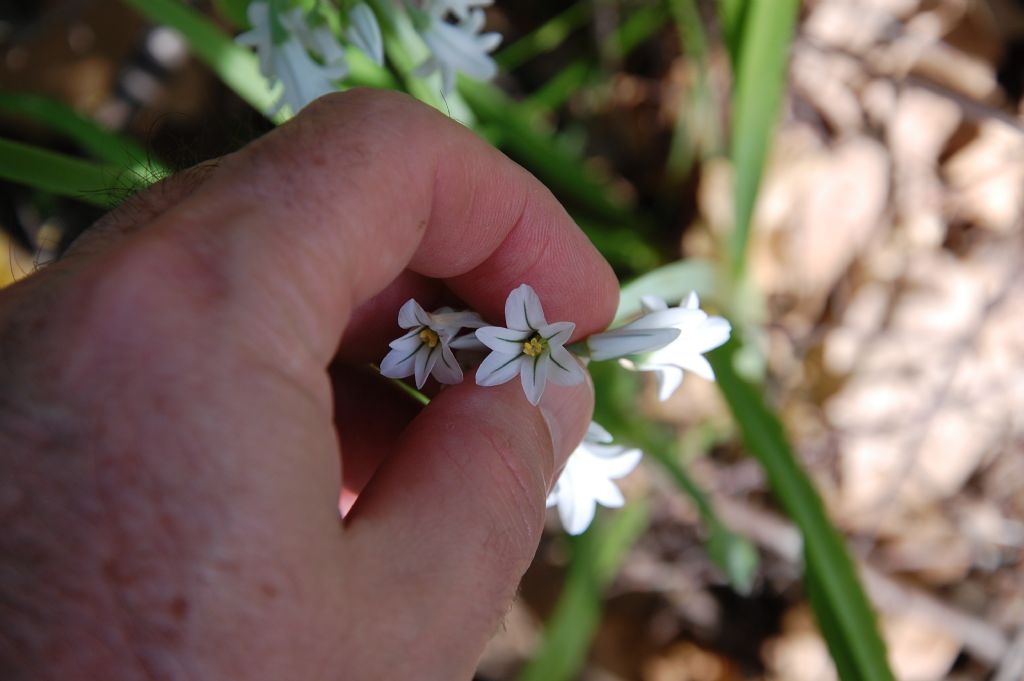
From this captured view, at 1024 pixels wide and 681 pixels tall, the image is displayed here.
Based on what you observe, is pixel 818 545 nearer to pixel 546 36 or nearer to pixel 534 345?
pixel 534 345

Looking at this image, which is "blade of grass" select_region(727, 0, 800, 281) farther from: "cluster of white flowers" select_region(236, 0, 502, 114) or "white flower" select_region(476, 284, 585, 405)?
"white flower" select_region(476, 284, 585, 405)

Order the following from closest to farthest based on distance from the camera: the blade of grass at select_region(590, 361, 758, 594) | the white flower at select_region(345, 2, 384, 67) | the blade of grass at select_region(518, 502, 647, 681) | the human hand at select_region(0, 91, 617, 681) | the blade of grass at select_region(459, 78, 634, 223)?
1. the human hand at select_region(0, 91, 617, 681)
2. the white flower at select_region(345, 2, 384, 67)
3. the blade of grass at select_region(590, 361, 758, 594)
4. the blade of grass at select_region(518, 502, 647, 681)
5. the blade of grass at select_region(459, 78, 634, 223)

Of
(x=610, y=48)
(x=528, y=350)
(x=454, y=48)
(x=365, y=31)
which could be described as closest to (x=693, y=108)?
(x=610, y=48)

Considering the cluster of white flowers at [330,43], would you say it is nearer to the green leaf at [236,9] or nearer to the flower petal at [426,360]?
the green leaf at [236,9]

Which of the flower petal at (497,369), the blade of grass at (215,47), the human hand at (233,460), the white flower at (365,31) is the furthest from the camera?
the blade of grass at (215,47)

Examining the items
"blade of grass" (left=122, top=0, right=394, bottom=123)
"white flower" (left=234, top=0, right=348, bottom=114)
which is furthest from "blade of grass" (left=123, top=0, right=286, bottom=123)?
"white flower" (left=234, top=0, right=348, bottom=114)

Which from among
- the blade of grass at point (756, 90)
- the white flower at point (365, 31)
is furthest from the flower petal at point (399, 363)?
the blade of grass at point (756, 90)

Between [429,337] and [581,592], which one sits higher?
[429,337]
